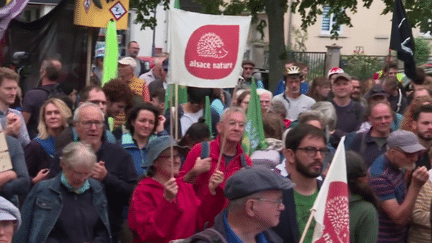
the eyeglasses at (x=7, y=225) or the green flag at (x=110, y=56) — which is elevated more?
the green flag at (x=110, y=56)

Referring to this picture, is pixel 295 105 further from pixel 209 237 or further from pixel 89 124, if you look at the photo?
pixel 209 237

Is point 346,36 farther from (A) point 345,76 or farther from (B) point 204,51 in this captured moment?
(B) point 204,51

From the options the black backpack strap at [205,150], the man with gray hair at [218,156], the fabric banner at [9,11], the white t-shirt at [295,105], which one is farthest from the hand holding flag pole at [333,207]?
the fabric banner at [9,11]

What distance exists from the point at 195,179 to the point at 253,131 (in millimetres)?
1535

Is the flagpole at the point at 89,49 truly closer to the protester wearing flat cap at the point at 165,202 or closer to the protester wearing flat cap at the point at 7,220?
the protester wearing flat cap at the point at 165,202

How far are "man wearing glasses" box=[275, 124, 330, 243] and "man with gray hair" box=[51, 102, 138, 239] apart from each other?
4.98 ft

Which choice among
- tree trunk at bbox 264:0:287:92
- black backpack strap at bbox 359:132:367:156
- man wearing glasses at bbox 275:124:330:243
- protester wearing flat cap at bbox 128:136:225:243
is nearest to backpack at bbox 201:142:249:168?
protester wearing flat cap at bbox 128:136:225:243

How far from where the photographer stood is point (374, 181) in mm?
6508

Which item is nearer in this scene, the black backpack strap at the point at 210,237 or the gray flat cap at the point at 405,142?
the black backpack strap at the point at 210,237

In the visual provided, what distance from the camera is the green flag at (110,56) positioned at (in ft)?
37.0

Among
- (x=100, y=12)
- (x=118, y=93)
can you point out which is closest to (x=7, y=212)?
(x=118, y=93)

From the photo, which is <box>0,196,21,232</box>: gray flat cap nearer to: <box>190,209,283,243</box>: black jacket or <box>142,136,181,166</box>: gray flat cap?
<box>190,209,283,243</box>: black jacket

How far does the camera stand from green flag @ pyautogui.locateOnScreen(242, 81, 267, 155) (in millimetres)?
7829

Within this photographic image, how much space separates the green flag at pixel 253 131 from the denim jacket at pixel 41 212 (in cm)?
207
